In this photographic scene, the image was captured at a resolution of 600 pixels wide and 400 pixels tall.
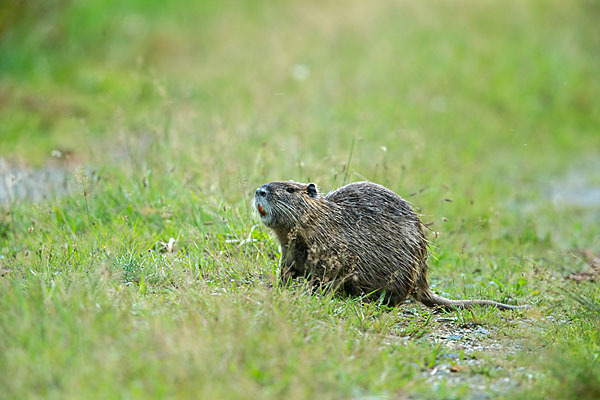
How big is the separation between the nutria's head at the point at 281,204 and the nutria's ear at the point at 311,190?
0.05 m

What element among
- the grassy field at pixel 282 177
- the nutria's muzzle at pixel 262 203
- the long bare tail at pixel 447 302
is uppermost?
the nutria's muzzle at pixel 262 203

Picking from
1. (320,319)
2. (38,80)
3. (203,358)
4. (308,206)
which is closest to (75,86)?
(38,80)

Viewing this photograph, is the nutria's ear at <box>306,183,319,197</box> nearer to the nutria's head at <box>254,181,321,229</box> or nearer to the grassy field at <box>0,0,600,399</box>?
the nutria's head at <box>254,181,321,229</box>

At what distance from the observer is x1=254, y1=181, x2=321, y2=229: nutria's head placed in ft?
14.0

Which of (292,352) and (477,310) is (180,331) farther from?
(477,310)

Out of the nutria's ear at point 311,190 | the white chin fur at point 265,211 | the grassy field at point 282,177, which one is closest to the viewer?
the grassy field at point 282,177

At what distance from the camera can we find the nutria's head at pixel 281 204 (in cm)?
425

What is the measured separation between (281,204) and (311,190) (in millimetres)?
235

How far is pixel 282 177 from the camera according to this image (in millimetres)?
5918

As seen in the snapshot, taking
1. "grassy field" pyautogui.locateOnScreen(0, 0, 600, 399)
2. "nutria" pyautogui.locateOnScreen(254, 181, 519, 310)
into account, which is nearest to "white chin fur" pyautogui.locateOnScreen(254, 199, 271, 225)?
"nutria" pyautogui.locateOnScreen(254, 181, 519, 310)

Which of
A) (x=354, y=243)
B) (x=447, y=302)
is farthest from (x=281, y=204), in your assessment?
(x=447, y=302)

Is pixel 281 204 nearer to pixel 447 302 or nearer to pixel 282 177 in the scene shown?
pixel 447 302

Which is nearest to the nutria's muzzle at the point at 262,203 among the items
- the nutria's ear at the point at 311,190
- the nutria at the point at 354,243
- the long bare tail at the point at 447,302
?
the nutria at the point at 354,243

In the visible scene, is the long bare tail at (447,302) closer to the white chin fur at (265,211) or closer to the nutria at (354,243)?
the nutria at (354,243)
